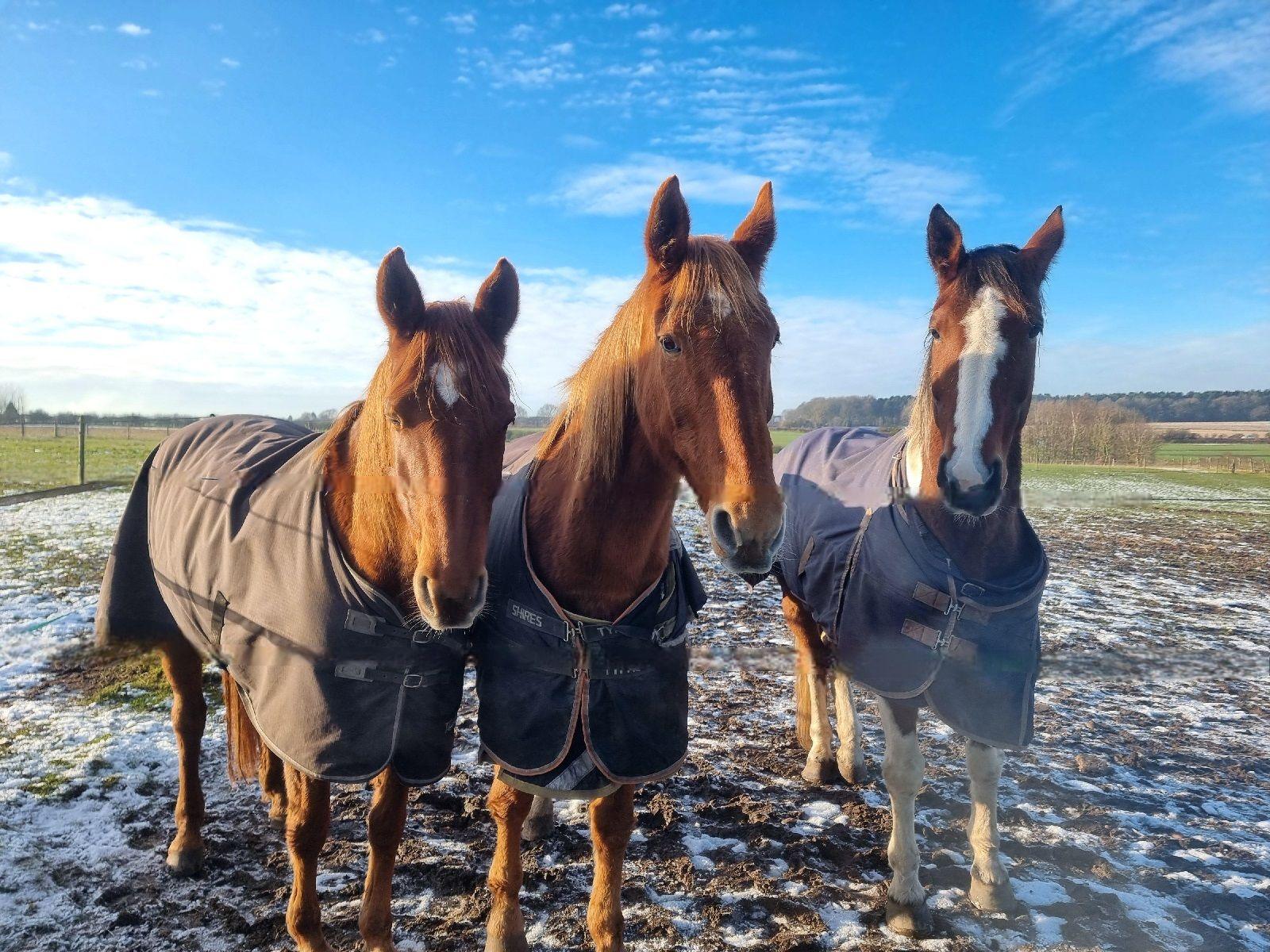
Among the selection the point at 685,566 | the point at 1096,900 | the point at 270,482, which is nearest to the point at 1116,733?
the point at 1096,900

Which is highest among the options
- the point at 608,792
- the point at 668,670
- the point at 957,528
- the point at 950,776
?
the point at 957,528

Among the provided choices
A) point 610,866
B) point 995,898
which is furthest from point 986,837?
point 610,866

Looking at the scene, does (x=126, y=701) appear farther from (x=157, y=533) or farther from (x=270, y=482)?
(x=270, y=482)

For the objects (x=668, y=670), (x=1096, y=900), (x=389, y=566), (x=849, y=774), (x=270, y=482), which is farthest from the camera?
(x=849, y=774)

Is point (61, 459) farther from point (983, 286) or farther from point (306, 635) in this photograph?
Result: point (983, 286)

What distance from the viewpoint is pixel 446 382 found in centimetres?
186

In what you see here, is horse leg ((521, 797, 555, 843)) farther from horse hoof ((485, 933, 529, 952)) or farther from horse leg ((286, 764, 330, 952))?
horse leg ((286, 764, 330, 952))

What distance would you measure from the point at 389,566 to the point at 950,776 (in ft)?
11.6

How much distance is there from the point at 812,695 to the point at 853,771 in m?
0.46

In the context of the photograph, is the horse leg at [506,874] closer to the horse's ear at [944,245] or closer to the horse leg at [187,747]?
the horse leg at [187,747]

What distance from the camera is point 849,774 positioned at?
3.78 metres

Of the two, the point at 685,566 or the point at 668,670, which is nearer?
the point at 668,670

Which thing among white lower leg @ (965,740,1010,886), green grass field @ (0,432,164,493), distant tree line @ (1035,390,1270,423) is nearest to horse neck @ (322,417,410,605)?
white lower leg @ (965,740,1010,886)

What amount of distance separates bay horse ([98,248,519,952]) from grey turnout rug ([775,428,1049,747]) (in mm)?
1681
